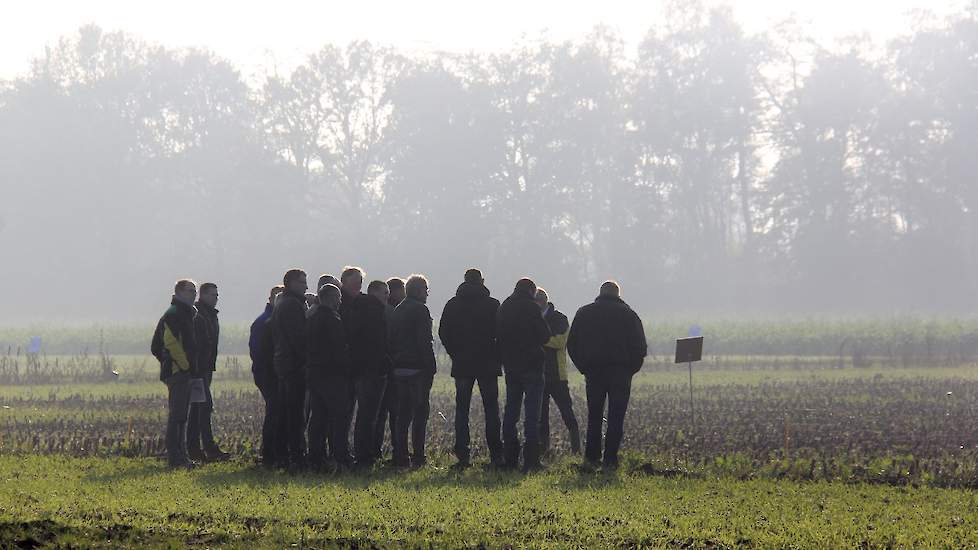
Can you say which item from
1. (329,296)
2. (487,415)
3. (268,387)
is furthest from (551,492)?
(268,387)

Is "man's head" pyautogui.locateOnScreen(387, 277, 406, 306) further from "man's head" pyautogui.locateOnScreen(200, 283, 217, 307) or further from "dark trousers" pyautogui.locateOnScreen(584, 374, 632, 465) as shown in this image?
"dark trousers" pyautogui.locateOnScreen(584, 374, 632, 465)

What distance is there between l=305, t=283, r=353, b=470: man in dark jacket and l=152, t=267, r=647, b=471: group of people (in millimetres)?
24

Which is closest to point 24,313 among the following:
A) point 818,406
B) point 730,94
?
point 730,94

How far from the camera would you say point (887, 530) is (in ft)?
40.1

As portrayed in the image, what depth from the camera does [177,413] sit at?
16.7m

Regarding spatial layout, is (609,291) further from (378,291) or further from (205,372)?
(205,372)

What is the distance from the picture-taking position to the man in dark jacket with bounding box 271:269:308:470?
15883 millimetres

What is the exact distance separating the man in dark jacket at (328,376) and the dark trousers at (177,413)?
1.59m

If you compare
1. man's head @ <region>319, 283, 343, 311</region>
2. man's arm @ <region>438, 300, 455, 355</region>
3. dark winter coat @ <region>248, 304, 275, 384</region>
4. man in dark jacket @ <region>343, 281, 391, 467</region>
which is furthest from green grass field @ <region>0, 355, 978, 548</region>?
man's head @ <region>319, 283, 343, 311</region>

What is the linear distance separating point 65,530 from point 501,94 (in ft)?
284

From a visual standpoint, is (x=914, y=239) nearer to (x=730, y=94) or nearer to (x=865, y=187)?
(x=865, y=187)

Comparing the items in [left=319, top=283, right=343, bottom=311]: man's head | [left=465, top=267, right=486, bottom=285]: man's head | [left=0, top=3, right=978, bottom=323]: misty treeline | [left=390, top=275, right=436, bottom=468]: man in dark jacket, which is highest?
[left=0, top=3, right=978, bottom=323]: misty treeline

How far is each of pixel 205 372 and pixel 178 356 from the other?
0.77 meters

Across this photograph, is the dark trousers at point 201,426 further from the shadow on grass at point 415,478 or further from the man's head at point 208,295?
the shadow on grass at point 415,478
